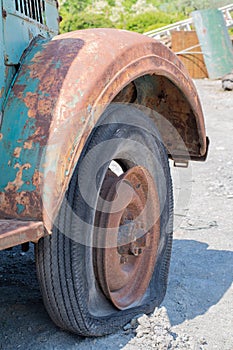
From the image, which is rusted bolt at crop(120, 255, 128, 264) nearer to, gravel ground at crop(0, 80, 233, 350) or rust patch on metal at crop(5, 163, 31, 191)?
gravel ground at crop(0, 80, 233, 350)

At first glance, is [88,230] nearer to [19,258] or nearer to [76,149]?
[76,149]

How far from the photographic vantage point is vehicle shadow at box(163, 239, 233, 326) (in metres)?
2.94

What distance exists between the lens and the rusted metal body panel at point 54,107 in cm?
189

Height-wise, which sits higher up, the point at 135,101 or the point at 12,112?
the point at 12,112

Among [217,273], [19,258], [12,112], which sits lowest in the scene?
[217,273]

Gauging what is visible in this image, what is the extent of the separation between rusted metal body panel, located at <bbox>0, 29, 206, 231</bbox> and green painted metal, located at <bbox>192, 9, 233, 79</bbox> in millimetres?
12020

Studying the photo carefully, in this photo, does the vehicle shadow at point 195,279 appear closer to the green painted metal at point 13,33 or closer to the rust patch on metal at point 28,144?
the rust patch on metal at point 28,144

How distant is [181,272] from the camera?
11.3 feet

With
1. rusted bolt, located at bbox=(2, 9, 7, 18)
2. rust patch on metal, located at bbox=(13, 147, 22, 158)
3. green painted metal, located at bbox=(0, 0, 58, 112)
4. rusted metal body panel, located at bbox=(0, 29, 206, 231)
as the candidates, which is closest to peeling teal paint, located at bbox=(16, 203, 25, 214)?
rusted metal body panel, located at bbox=(0, 29, 206, 231)

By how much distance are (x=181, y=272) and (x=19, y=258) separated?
0.96 meters

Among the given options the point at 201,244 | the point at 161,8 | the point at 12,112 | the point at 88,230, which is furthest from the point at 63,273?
the point at 161,8

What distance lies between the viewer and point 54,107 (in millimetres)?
1950

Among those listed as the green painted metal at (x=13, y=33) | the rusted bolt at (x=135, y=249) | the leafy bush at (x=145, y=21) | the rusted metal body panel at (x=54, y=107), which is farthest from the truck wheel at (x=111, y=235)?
the leafy bush at (x=145, y=21)

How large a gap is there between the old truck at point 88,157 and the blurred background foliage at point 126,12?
19.9m
